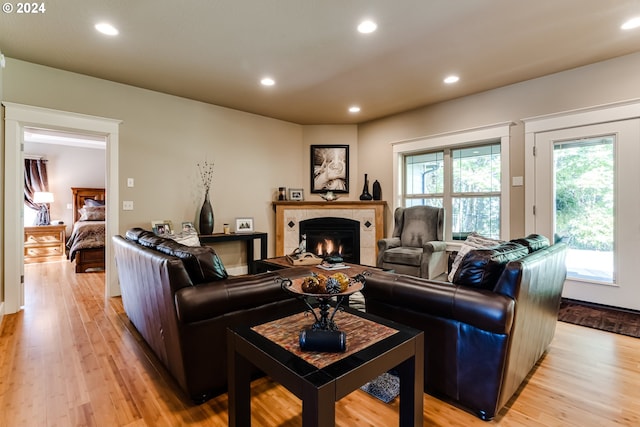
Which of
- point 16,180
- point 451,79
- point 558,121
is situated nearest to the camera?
point 16,180

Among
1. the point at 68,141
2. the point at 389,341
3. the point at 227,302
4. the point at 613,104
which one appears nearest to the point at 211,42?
the point at 227,302

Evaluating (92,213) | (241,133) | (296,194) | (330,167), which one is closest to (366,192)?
(330,167)

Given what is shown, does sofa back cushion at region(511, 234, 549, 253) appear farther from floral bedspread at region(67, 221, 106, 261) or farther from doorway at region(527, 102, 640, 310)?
floral bedspread at region(67, 221, 106, 261)

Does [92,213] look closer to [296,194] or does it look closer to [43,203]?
[43,203]

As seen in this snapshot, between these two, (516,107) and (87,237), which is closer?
(516,107)

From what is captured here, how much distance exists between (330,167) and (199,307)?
4.37 meters

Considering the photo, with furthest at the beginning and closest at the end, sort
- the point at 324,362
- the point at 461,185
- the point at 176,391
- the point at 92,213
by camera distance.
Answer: the point at 92,213
the point at 461,185
the point at 176,391
the point at 324,362

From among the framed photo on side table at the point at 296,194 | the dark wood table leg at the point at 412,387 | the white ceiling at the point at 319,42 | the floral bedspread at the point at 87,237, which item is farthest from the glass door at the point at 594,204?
the floral bedspread at the point at 87,237

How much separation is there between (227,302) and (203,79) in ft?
9.87

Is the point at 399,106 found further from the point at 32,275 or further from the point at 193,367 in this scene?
the point at 32,275

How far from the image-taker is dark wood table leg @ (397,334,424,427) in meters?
1.34

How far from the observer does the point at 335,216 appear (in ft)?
17.6

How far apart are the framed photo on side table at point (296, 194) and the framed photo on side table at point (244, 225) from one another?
35.2 inches

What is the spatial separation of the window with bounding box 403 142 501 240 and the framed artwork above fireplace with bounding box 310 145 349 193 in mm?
1095
